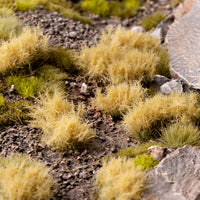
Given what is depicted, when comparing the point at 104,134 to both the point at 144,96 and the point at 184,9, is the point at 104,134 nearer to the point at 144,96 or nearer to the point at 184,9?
the point at 144,96

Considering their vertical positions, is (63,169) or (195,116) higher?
(195,116)

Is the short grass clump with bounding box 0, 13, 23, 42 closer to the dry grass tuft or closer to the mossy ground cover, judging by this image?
the mossy ground cover

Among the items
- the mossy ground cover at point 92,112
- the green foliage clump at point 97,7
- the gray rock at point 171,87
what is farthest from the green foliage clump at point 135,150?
the green foliage clump at point 97,7

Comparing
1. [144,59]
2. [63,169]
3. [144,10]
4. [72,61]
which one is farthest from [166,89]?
[144,10]

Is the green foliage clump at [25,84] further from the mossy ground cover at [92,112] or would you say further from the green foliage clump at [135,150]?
the green foliage clump at [135,150]

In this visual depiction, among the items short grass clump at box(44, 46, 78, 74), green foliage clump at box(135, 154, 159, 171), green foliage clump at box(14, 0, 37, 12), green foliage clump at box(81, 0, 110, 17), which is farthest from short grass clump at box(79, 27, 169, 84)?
green foliage clump at box(81, 0, 110, 17)
